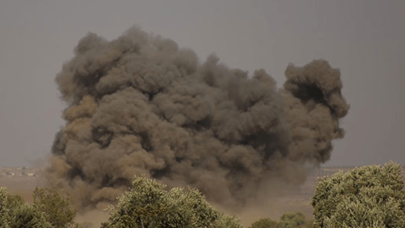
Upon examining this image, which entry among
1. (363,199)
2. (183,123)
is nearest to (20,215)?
Answer: (363,199)

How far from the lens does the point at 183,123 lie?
95938mm

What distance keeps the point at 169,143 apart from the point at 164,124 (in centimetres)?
279

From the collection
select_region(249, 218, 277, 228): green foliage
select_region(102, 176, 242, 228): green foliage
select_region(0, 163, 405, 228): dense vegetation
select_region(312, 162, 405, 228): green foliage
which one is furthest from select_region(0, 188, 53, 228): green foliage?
select_region(249, 218, 277, 228): green foliage

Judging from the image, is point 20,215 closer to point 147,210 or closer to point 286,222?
point 147,210

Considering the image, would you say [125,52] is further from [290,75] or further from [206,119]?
[290,75]

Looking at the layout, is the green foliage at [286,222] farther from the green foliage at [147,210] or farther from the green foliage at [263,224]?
the green foliage at [147,210]

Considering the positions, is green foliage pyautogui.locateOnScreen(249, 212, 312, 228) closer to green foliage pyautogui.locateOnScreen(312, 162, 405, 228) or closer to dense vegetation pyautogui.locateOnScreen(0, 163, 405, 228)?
green foliage pyautogui.locateOnScreen(312, 162, 405, 228)

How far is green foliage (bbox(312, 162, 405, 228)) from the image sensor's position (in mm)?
51438

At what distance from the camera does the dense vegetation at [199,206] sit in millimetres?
44062

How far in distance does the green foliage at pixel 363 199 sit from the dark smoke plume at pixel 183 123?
31720mm

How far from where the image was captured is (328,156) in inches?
4412

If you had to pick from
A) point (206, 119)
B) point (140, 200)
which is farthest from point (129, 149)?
point (140, 200)

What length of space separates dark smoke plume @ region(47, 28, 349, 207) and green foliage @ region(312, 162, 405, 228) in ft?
104

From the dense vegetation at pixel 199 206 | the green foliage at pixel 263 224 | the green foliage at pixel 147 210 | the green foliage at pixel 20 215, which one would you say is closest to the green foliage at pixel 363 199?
the dense vegetation at pixel 199 206
